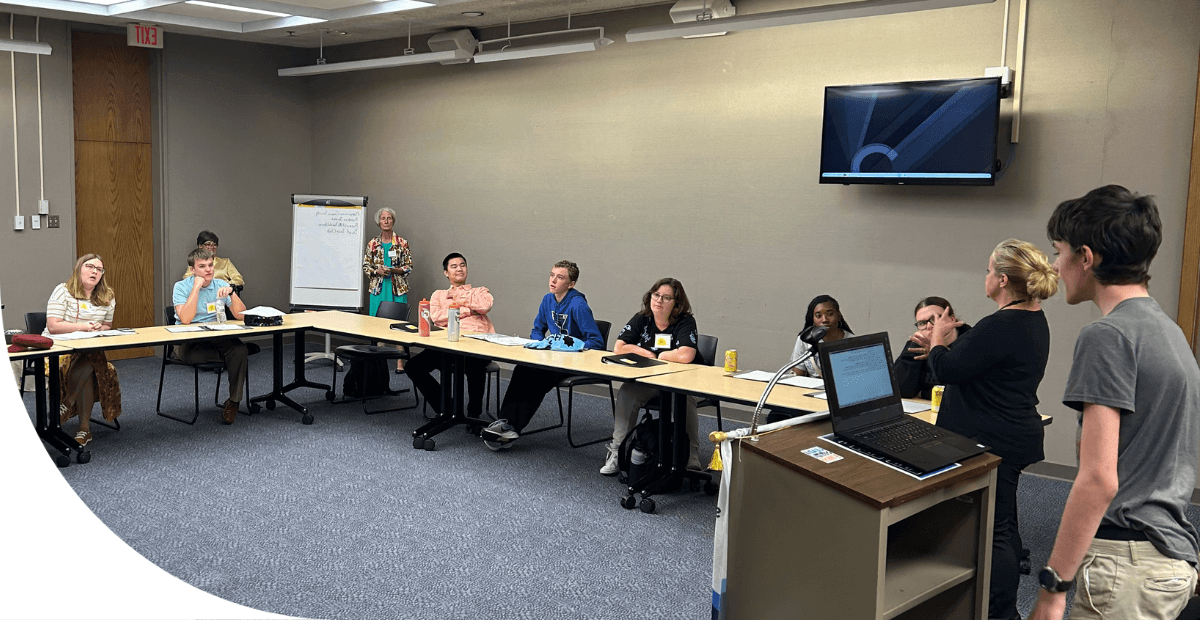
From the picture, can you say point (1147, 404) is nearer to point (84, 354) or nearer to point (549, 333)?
point (549, 333)

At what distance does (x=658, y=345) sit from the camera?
211 inches

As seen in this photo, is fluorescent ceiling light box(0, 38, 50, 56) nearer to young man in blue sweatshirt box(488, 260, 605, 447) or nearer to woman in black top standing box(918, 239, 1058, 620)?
young man in blue sweatshirt box(488, 260, 605, 447)

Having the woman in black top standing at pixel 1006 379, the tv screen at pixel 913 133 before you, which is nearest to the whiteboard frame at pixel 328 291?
the tv screen at pixel 913 133

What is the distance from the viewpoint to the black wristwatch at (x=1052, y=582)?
1699 millimetres

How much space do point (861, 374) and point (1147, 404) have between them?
76 centimetres

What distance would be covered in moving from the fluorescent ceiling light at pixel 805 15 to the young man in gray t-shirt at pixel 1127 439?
11.2 feet

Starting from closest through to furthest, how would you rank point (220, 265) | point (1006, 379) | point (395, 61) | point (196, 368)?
point (1006, 379) → point (196, 368) → point (395, 61) → point (220, 265)

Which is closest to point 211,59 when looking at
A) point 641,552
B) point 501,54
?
point 501,54

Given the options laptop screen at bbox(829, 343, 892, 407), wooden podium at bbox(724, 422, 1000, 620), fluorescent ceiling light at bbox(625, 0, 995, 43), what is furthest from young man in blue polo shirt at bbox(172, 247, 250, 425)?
laptop screen at bbox(829, 343, 892, 407)

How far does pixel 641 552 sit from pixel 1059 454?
2943 mm

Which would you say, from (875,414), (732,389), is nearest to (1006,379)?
(875,414)

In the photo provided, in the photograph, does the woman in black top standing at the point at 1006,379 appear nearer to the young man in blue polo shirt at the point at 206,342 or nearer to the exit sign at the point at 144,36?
the young man in blue polo shirt at the point at 206,342

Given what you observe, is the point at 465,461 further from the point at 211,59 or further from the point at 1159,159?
the point at 211,59

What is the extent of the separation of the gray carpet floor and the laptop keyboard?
1.38 m
